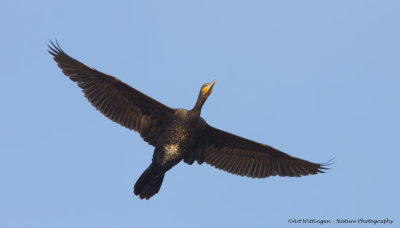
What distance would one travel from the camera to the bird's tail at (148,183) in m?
10.9

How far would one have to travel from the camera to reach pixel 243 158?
39.2 feet

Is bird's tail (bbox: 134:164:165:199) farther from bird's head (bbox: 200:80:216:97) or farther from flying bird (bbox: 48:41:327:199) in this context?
bird's head (bbox: 200:80:216:97)

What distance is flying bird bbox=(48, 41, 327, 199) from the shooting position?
35.3 ft

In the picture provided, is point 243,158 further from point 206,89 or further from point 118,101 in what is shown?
point 118,101


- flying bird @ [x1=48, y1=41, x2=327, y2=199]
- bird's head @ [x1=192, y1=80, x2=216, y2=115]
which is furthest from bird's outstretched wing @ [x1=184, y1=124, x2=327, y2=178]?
bird's head @ [x1=192, y1=80, x2=216, y2=115]

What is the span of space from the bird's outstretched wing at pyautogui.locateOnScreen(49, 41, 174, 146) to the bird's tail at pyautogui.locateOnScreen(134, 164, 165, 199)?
0.68 metres

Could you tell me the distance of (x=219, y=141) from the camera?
38.5 ft

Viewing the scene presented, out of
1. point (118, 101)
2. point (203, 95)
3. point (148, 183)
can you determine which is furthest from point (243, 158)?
point (118, 101)

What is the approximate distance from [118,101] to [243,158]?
3072 mm

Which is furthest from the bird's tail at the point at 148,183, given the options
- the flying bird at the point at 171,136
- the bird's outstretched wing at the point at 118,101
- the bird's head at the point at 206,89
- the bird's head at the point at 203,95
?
the bird's head at the point at 206,89

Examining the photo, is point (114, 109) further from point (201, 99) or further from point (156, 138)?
point (201, 99)

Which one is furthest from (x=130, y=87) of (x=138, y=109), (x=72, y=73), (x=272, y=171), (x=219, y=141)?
(x=272, y=171)

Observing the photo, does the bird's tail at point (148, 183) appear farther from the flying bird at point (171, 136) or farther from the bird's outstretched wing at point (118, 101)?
the bird's outstretched wing at point (118, 101)

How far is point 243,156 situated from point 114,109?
3066mm
